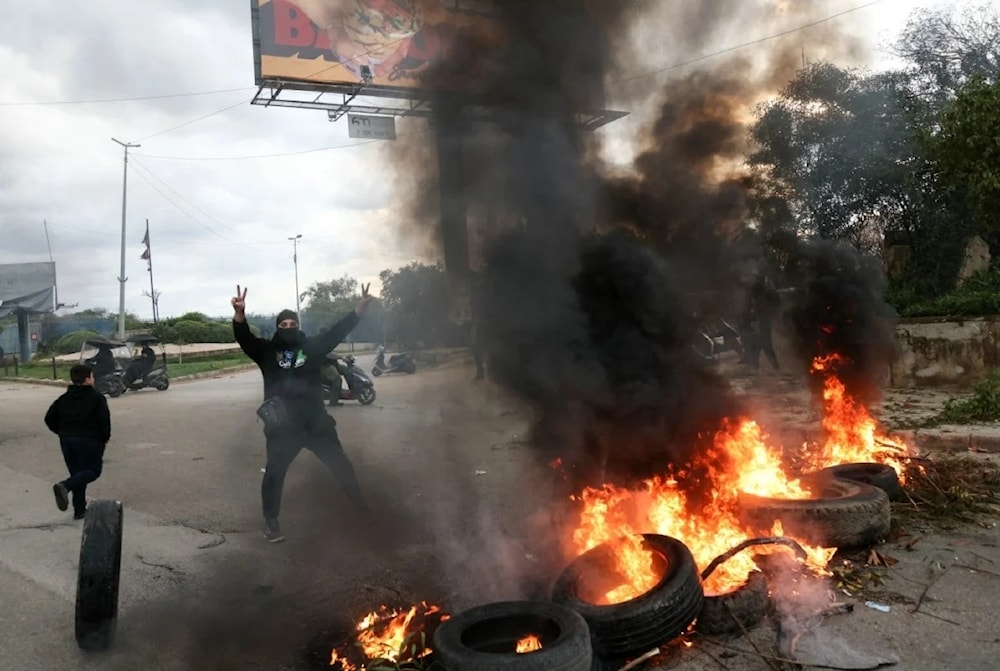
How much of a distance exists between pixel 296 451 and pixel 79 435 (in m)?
2.32

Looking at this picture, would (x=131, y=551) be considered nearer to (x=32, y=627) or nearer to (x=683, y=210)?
(x=32, y=627)

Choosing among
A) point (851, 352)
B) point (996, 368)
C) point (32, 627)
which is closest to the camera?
point (32, 627)

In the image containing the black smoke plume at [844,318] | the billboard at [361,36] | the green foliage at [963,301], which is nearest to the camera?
the billboard at [361,36]

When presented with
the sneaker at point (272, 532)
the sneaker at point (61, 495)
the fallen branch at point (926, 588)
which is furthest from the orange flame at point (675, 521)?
the sneaker at point (61, 495)

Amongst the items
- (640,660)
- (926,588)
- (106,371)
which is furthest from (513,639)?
(106,371)

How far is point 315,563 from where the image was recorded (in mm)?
4879

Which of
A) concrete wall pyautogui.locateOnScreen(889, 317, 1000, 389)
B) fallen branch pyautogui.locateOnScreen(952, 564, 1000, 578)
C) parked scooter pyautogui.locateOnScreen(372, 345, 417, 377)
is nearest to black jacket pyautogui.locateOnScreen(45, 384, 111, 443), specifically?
fallen branch pyautogui.locateOnScreen(952, 564, 1000, 578)

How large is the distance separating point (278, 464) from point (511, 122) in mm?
3635

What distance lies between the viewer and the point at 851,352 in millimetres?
7840

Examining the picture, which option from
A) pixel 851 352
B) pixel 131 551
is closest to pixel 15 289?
pixel 131 551

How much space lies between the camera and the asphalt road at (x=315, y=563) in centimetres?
353

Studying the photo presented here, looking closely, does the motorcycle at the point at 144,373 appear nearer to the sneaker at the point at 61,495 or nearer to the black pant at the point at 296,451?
the sneaker at the point at 61,495

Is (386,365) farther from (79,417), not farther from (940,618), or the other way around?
(940,618)

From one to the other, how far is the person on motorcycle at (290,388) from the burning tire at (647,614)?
2.58m
